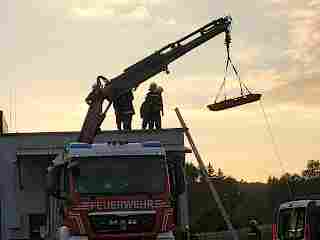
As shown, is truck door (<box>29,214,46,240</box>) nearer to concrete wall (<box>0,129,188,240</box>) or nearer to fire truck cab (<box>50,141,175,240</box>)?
concrete wall (<box>0,129,188,240</box>)

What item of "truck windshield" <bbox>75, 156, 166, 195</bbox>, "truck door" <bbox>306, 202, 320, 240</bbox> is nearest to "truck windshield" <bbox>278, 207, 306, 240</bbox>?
"truck door" <bbox>306, 202, 320, 240</bbox>

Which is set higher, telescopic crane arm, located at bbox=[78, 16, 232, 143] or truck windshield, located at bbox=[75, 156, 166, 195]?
telescopic crane arm, located at bbox=[78, 16, 232, 143]

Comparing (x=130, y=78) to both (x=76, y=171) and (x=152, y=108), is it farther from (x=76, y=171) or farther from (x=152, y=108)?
(x=76, y=171)

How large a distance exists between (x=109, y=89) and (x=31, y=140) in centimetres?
292

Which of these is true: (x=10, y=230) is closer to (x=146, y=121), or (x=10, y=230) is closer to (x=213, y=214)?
(x=146, y=121)

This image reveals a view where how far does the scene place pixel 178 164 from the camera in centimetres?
1817

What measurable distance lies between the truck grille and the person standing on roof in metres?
8.52

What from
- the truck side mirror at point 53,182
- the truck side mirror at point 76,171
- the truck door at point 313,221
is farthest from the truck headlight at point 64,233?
the truck door at point 313,221

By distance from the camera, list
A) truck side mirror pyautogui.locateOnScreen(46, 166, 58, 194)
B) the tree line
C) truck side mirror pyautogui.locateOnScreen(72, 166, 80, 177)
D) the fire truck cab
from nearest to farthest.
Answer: the fire truck cab, truck side mirror pyautogui.locateOnScreen(72, 166, 80, 177), truck side mirror pyautogui.locateOnScreen(46, 166, 58, 194), the tree line

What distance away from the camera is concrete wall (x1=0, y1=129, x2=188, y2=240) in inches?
962

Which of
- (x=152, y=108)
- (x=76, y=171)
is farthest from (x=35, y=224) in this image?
(x=76, y=171)

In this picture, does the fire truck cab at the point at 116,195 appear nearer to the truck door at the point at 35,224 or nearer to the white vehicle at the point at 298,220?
the white vehicle at the point at 298,220

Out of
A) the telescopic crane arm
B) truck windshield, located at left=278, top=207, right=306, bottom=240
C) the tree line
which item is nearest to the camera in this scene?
truck windshield, located at left=278, top=207, right=306, bottom=240

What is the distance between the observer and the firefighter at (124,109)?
25016 millimetres
